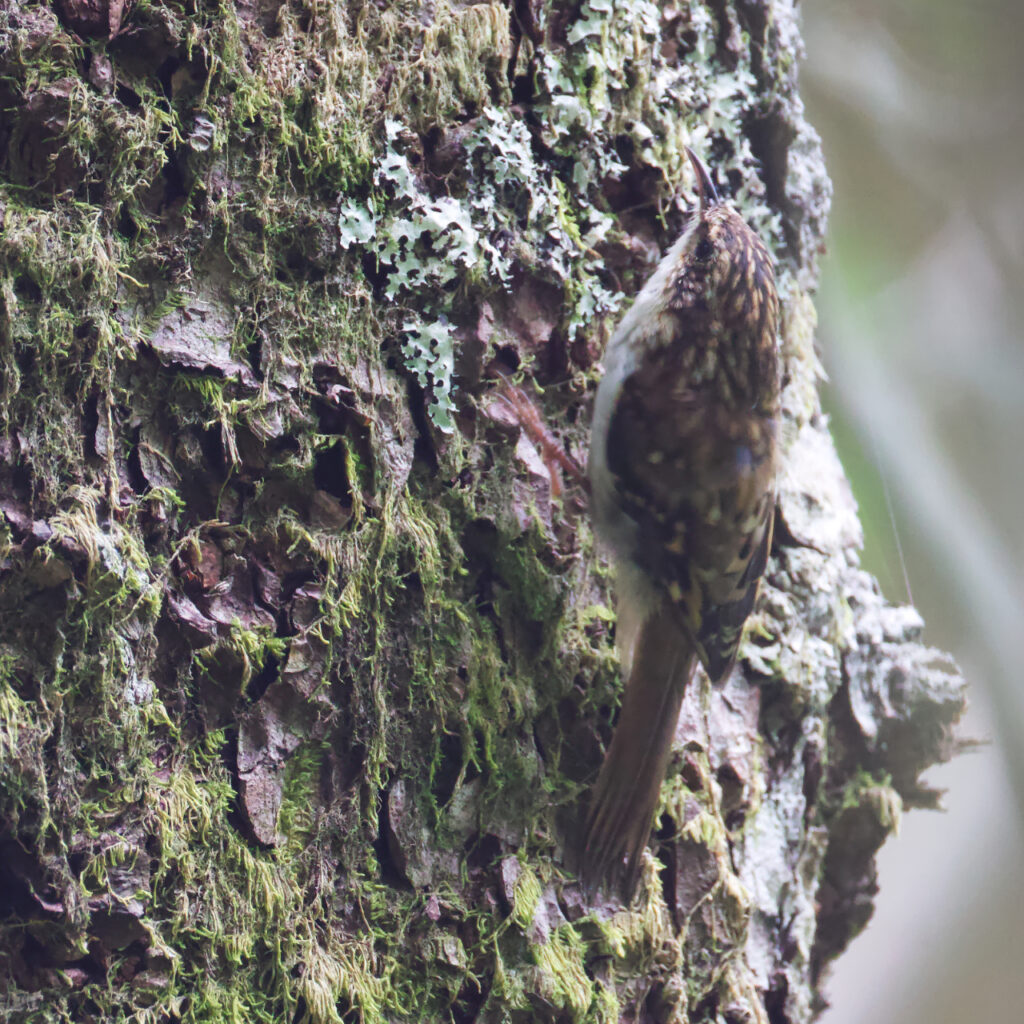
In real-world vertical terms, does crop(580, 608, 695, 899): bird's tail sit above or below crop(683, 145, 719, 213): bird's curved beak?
below

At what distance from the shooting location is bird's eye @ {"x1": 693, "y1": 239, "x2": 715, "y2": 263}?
72.4 inches

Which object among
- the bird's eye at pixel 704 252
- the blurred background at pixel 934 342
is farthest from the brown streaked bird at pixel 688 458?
the blurred background at pixel 934 342

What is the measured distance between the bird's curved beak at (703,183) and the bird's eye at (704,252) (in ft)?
0.34

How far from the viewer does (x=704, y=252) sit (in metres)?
1.84

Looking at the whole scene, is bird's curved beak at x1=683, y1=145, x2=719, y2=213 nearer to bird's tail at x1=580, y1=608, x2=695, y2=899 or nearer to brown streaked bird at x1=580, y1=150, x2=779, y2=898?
brown streaked bird at x1=580, y1=150, x2=779, y2=898

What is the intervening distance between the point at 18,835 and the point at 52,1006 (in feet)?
0.68

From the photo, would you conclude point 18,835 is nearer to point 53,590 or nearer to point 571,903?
point 53,590

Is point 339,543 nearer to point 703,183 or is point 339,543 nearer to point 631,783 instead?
point 631,783

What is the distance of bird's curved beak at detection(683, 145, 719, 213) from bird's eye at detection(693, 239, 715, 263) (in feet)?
0.34

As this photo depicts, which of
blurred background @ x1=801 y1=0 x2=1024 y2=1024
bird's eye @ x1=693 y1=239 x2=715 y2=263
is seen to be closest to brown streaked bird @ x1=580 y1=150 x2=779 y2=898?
bird's eye @ x1=693 y1=239 x2=715 y2=263

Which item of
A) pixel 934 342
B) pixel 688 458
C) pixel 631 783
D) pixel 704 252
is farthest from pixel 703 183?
pixel 631 783

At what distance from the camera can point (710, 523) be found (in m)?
1.80

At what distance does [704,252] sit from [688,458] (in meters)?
0.43

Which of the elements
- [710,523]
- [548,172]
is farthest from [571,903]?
[548,172]
